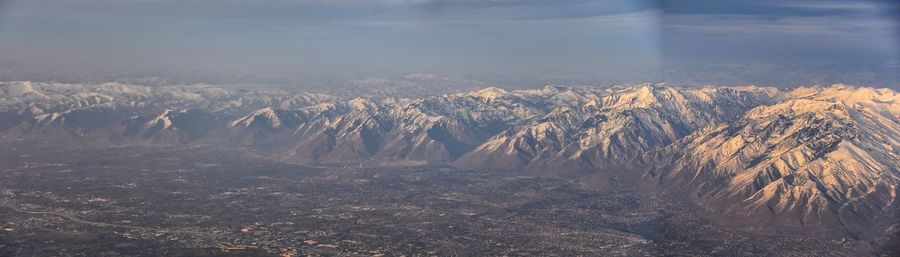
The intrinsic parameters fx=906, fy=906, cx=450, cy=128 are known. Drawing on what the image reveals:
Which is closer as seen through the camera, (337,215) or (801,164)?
(337,215)

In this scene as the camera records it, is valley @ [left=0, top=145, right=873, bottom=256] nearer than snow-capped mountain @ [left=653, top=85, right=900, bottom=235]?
Yes

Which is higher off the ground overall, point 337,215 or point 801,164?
point 801,164

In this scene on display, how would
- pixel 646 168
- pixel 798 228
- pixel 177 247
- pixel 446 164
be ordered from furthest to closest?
pixel 446 164
pixel 646 168
pixel 798 228
pixel 177 247

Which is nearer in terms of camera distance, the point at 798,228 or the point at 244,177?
the point at 798,228

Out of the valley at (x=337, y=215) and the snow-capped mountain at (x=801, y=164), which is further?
the snow-capped mountain at (x=801, y=164)

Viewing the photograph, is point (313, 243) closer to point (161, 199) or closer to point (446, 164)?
point (161, 199)

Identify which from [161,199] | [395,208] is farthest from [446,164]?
[161,199]

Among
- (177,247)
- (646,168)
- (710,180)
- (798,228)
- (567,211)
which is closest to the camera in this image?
(177,247)
